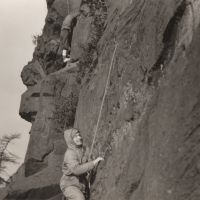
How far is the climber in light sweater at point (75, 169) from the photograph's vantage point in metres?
11.7

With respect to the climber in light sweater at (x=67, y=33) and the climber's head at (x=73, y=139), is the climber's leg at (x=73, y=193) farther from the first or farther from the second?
the climber in light sweater at (x=67, y=33)

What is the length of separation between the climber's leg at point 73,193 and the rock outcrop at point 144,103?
1.13ft

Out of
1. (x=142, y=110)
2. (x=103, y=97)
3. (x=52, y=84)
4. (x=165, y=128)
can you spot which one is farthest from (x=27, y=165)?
(x=165, y=128)

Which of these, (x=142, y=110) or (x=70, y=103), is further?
(x=70, y=103)

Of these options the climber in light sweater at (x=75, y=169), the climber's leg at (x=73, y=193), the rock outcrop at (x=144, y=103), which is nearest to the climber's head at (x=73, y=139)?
the climber in light sweater at (x=75, y=169)

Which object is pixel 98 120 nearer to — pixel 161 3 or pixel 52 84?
pixel 161 3

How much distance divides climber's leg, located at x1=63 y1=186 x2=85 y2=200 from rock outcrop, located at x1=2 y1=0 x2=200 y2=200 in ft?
1.13

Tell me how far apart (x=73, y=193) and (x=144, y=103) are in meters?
→ 2.49

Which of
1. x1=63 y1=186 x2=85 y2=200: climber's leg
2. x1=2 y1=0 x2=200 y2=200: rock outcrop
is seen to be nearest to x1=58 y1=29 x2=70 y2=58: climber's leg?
x1=2 y1=0 x2=200 y2=200: rock outcrop

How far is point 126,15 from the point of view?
13812 mm

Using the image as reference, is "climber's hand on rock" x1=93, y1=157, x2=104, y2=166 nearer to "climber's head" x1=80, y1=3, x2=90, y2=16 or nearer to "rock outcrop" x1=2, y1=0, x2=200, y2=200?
"rock outcrop" x1=2, y1=0, x2=200, y2=200

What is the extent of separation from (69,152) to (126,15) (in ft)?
12.7

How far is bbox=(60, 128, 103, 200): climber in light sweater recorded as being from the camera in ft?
38.3

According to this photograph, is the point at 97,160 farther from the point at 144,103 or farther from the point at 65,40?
the point at 65,40
